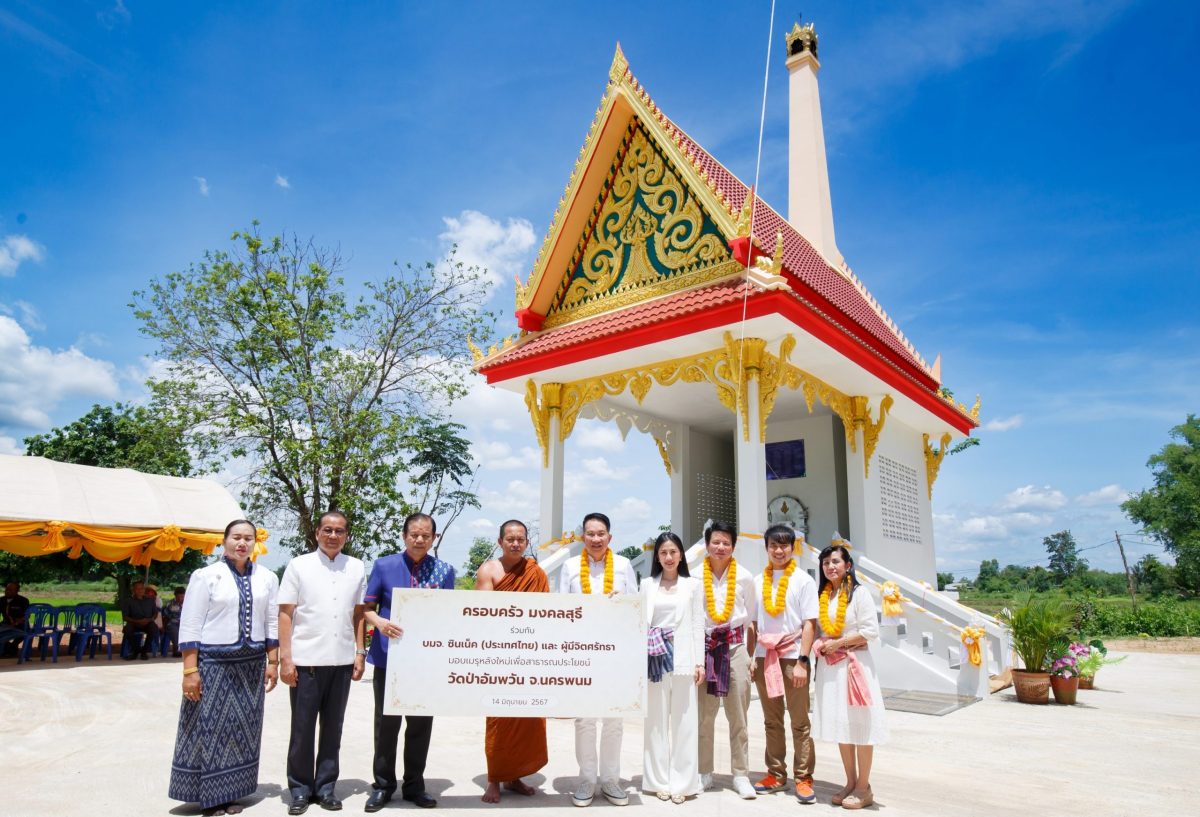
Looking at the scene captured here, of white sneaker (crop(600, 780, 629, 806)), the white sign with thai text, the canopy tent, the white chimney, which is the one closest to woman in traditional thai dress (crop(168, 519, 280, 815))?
the white sign with thai text

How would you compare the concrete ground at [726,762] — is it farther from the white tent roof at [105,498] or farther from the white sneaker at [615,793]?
the white tent roof at [105,498]

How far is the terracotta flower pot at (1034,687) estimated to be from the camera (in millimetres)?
7402

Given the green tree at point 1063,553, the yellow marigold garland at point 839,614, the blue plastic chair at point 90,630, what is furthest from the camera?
the green tree at point 1063,553

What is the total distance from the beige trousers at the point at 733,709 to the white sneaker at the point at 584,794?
724mm

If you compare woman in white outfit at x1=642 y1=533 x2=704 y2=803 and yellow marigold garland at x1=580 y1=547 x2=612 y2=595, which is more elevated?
yellow marigold garland at x1=580 y1=547 x2=612 y2=595

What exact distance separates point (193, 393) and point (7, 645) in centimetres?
557

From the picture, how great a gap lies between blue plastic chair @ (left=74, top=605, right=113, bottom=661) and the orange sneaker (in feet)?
37.9

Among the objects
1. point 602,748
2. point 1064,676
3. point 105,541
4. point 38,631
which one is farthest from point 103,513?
point 1064,676

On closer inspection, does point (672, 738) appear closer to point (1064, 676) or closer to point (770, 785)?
point (770, 785)

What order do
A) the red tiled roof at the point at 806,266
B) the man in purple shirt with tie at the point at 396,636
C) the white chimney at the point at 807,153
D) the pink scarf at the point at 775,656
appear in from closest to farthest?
the man in purple shirt with tie at the point at 396,636
the pink scarf at the point at 775,656
the red tiled roof at the point at 806,266
the white chimney at the point at 807,153

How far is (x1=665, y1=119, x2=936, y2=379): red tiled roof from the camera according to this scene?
8.94 metres

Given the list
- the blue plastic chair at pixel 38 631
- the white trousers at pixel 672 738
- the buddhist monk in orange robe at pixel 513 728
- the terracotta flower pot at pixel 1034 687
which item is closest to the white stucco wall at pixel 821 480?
the terracotta flower pot at pixel 1034 687

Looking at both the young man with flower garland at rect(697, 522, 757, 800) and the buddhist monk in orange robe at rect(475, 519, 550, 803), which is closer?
the buddhist monk in orange robe at rect(475, 519, 550, 803)

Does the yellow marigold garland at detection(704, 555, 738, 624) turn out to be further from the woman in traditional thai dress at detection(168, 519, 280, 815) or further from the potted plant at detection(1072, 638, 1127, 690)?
the potted plant at detection(1072, 638, 1127, 690)
